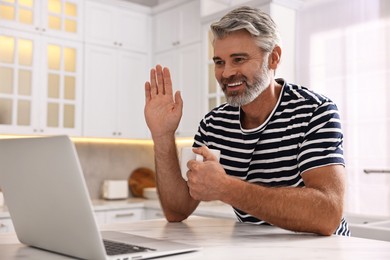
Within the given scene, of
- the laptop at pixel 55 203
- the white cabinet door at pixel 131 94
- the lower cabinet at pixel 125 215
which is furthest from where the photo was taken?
the white cabinet door at pixel 131 94

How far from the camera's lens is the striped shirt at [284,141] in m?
1.47

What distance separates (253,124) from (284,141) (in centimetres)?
17

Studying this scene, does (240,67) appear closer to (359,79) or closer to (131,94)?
(359,79)

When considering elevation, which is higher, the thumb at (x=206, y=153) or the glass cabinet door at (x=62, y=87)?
the glass cabinet door at (x=62, y=87)

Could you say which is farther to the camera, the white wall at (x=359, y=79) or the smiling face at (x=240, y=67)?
the white wall at (x=359, y=79)

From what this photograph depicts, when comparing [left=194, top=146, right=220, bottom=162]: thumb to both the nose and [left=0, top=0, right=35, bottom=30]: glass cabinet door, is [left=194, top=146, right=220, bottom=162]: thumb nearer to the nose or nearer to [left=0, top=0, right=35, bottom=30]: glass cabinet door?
the nose

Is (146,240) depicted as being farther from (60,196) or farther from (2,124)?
(2,124)

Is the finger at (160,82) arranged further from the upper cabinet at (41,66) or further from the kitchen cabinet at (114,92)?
the kitchen cabinet at (114,92)

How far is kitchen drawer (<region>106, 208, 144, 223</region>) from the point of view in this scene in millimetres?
3578

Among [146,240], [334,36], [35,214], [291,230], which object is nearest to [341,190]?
[291,230]

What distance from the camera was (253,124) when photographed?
69.4 inches

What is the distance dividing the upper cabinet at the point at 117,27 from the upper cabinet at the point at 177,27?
0.11 metres

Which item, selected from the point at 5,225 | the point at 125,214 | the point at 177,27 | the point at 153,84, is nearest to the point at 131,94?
the point at 177,27

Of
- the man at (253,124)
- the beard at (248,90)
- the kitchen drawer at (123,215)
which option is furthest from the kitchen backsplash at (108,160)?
the beard at (248,90)
